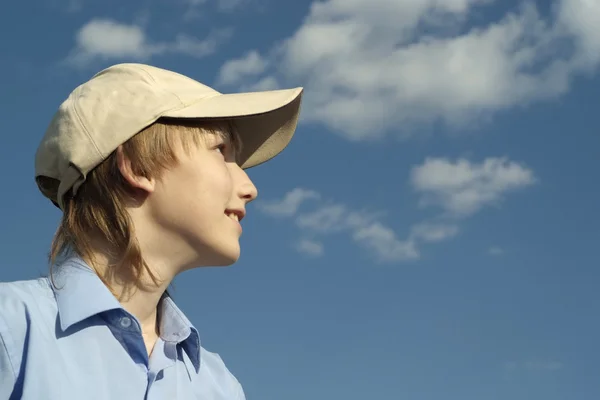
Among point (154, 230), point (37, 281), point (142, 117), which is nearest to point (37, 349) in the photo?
point (37, 281)

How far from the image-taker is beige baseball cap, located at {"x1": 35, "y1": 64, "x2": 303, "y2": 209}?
3.52m

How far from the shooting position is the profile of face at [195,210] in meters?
3.48

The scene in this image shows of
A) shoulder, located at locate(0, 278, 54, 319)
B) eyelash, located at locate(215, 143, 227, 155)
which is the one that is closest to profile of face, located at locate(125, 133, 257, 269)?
eyelash, located at locate(215, 143, 227, 155)

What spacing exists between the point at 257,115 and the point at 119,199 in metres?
0.72

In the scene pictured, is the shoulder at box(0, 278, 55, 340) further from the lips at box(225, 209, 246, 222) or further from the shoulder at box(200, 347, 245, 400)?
the shoulder at box(200, 347, 245, 400)

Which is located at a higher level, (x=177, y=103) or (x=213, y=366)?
(x=177, y=103)

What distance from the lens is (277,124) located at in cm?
415

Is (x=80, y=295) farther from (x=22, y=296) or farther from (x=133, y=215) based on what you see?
(x=133, y=215)

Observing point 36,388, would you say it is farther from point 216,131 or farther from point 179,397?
point 216,131

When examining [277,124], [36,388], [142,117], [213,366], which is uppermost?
[277,124]

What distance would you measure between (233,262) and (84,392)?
81 cm

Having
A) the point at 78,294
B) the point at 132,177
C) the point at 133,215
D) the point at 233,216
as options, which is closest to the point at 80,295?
the point at 78,294

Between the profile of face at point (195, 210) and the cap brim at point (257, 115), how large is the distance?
0.17 m

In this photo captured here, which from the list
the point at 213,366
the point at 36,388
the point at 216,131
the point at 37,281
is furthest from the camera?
the point at 213,366
